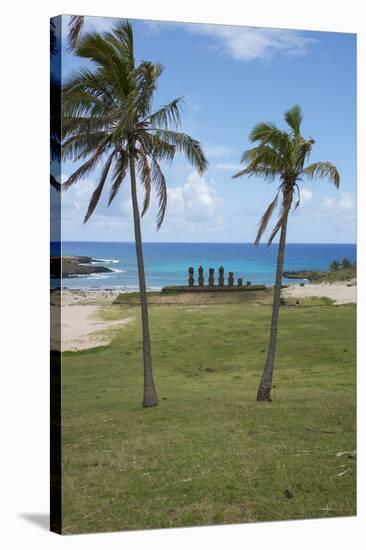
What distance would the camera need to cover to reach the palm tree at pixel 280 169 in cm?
1129

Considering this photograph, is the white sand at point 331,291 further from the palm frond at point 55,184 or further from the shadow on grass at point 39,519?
the shadow on grass at point 39,519

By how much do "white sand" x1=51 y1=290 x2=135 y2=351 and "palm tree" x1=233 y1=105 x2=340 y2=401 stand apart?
1.82m

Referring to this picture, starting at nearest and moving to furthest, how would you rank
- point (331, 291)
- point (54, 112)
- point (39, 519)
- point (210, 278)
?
point (54, 112) < point (39, 519) < point (210, 278) < point (331, 291)

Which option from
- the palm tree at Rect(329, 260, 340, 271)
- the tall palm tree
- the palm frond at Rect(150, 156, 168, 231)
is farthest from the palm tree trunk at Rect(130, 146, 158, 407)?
the palm tree at Rect(329, 260, 340, 271)

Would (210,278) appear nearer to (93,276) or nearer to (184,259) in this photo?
(184,259)

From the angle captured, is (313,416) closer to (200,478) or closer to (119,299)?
(200,478)

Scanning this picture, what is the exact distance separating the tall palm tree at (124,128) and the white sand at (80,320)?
46cm

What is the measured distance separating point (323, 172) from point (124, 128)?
239 cm

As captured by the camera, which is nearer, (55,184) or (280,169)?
(55,184)

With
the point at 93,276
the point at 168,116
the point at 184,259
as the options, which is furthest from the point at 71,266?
A: the point at 168,116

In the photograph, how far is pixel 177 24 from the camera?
35.2 ft

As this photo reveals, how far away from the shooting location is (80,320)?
10461mm

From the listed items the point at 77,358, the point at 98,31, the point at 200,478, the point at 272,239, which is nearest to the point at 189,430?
the point at 200,478

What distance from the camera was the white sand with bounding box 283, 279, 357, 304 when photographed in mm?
11719
